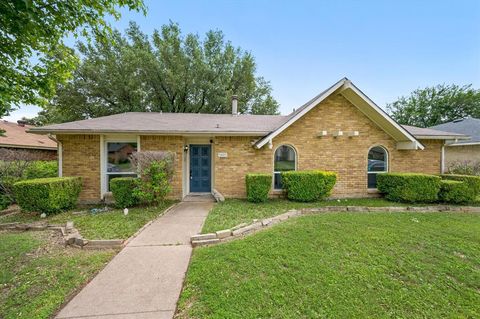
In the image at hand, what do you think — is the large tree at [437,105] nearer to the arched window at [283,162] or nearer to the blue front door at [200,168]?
the arched window at [283,162]

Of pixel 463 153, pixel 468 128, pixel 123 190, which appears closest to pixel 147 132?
pixel 123 190

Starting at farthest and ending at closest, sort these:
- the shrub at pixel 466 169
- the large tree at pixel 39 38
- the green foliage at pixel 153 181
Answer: the shrub at pixel 466 169 < the green foliage at pixel 153 181 < the large tree at pixel 39 38

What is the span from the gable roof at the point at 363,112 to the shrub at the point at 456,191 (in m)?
1.68

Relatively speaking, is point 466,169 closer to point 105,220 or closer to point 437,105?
point 105,220

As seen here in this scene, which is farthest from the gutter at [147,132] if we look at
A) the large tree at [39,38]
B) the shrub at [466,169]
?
the shrub at [466,169]

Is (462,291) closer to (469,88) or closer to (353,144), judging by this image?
(353,144)

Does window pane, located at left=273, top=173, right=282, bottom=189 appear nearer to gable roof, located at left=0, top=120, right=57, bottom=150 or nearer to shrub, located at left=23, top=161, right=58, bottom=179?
shrub, located at left=23, top=161, right=58, bottom=179

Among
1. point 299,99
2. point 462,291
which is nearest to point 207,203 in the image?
point 462,291

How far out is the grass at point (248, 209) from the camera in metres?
5.52

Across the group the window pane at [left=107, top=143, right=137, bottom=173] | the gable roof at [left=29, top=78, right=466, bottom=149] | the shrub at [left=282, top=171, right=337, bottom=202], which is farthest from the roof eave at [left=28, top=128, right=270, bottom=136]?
the shrub at [left=282, top=171, right=337, bottom=202]

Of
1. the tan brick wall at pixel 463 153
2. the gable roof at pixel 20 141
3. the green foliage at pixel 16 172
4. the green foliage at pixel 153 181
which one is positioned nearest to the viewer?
the green foliage at pixel 153 181

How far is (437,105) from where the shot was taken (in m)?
29.0

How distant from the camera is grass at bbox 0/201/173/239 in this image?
4961 millimetres

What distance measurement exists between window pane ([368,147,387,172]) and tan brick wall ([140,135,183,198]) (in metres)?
8.49
